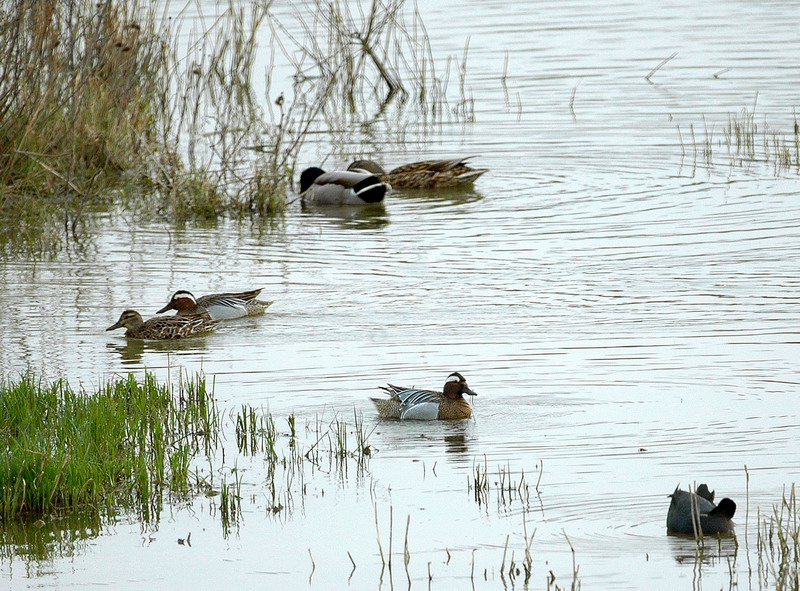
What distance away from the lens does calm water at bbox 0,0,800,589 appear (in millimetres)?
6461

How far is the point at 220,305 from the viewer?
11.6 metres

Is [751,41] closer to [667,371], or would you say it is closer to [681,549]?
[667,371]

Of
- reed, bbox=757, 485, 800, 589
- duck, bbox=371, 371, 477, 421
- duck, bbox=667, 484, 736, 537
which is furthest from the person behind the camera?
duck, bbox=371, 371, 477, 421

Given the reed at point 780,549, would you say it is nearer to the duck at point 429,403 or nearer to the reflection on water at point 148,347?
the duck at point 429,403

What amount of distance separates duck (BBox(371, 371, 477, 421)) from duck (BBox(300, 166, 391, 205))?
25.7 feet

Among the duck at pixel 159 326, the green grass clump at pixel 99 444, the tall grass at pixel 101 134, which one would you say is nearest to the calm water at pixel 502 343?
the duck at pixel 159 326

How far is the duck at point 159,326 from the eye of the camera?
1116cm

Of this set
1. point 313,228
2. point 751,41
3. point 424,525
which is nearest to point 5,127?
point 313,228

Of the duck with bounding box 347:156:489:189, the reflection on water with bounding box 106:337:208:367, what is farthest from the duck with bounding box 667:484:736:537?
the duck with bounding box 347:156:489:189

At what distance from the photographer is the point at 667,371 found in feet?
31.1

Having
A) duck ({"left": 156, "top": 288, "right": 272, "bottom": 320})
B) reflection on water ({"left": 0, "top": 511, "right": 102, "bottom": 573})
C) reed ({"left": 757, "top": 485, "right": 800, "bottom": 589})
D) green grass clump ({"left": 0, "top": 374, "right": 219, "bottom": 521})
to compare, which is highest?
duck ({"left": 156, "top": 288, "right": 272, "bottom": 320})

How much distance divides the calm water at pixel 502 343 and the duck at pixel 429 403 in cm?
11

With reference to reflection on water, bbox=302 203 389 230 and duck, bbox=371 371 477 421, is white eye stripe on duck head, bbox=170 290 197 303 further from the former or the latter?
reflection on water, bbox=302 203 389 230

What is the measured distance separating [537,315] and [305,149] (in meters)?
8.82
